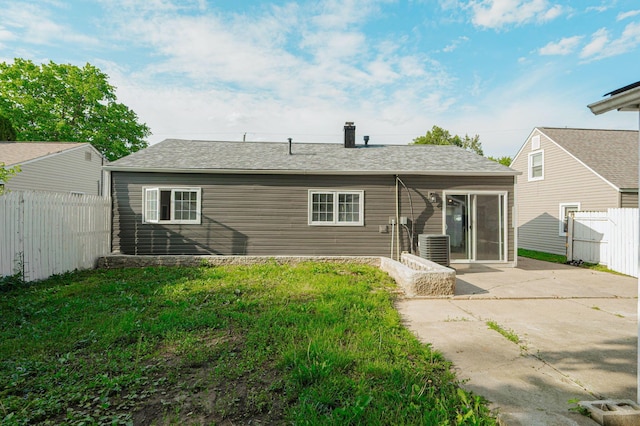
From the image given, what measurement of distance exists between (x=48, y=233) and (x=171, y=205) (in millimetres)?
3161

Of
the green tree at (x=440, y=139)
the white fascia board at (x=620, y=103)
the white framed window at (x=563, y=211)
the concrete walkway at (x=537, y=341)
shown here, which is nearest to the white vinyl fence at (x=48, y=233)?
the concrete walkway at (x=537, y=341)

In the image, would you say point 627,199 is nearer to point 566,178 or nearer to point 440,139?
point 566,178

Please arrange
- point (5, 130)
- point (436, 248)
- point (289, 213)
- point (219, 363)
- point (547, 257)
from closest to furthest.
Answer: point (219, 363) < point (436, 248) < point (289, 213) < point (547, 257) < point (5, 130)

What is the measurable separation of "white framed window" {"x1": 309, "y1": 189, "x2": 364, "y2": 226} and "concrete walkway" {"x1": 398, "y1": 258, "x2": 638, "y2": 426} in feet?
12.3

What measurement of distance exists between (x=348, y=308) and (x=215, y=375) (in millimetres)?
2471

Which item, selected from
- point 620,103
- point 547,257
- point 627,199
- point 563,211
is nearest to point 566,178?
point 563,211

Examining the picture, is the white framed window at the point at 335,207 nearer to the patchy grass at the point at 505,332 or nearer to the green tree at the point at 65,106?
the patchy grass at the point at 505,332

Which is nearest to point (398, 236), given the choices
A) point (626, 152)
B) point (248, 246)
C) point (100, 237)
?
point (248, 246)

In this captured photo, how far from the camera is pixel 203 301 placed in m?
5.64

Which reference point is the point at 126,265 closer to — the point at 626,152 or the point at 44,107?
the point at 626,152

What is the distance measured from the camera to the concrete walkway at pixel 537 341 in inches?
108

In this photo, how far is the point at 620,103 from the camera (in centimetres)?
255

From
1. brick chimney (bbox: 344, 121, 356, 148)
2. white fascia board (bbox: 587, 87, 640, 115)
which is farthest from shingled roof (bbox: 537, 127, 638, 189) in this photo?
white fascia board (bbox: 587, 87, 640, 115)

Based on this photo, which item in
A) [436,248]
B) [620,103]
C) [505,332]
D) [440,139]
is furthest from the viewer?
[440,139]
